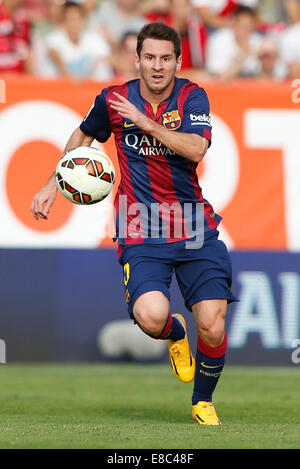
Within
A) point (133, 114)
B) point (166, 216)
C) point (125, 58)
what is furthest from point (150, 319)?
point (125, 58)

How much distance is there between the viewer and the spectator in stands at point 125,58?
12.5m

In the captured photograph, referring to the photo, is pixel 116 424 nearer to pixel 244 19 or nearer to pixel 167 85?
pixel 167 85

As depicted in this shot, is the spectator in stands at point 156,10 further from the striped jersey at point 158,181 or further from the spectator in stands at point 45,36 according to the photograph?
the striped jersey at point 158,181

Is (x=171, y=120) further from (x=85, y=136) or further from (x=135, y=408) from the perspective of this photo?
(x=135, y=408)

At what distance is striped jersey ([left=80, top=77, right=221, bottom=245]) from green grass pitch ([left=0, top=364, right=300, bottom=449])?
141 cm

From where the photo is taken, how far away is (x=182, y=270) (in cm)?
669

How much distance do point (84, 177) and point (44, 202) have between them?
17.6 inches

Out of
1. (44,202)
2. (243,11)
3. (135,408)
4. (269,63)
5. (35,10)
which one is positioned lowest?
(135,408)

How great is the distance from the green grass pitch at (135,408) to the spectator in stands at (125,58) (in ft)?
13.6

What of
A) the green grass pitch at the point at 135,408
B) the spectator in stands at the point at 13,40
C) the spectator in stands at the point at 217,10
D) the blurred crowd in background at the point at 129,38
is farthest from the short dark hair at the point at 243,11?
the green grass pitch at the point at 135,408

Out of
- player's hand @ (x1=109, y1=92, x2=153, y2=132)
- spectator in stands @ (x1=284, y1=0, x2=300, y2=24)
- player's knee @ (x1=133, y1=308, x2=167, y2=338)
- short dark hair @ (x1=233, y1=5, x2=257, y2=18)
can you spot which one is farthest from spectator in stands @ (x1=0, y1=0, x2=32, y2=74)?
player's knee @ (x1=133, y1=308, x2=167, y2=338)

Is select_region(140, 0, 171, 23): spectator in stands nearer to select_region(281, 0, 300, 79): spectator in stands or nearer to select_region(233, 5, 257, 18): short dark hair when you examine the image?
select_region(233, 5, 257, 18): short dark hair

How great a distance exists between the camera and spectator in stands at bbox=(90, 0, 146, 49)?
43.7 ft
